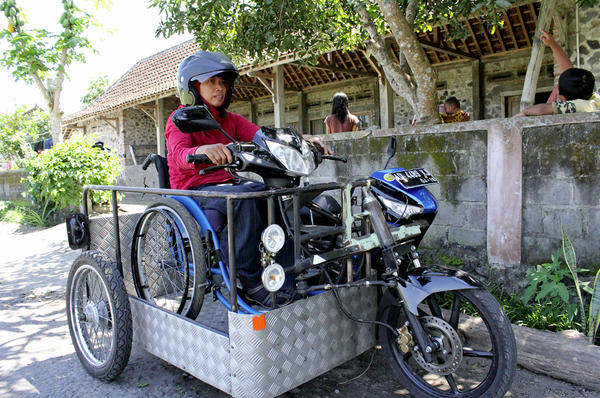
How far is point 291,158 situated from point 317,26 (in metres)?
3.99

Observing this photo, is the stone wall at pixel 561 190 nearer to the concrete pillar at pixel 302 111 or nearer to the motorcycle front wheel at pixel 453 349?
the motorcycle front wheel at pixel 453 349

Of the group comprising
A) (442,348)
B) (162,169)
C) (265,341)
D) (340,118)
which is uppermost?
(340,118)

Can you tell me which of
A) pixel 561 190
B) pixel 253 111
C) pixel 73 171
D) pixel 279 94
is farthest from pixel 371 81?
pixel 561 190

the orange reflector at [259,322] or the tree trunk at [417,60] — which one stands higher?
the tree trunk at [417,60]

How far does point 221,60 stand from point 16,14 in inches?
408

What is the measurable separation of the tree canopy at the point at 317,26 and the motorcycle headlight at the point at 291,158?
2.81 metres

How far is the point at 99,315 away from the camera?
3.08 m

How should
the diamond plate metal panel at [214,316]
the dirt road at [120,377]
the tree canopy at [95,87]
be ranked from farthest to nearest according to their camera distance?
1. the tree canopy at [95,87]
2. the diamond plate metal panel at [214,316]
3. the dirt road at [120,377]

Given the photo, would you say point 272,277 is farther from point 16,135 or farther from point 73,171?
point 16,135

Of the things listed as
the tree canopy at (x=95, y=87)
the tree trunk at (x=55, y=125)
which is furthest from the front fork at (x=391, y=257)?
the tree canopy at (x=95, y=87)

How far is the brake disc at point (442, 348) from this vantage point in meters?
2.32

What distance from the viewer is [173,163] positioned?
10.2ft

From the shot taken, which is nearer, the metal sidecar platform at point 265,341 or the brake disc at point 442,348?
the metal sidecar platform at point 265,341

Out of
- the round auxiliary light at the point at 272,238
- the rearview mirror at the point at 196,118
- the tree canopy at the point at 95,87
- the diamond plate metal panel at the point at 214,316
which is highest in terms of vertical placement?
the tree canopy at the point at 95,87
